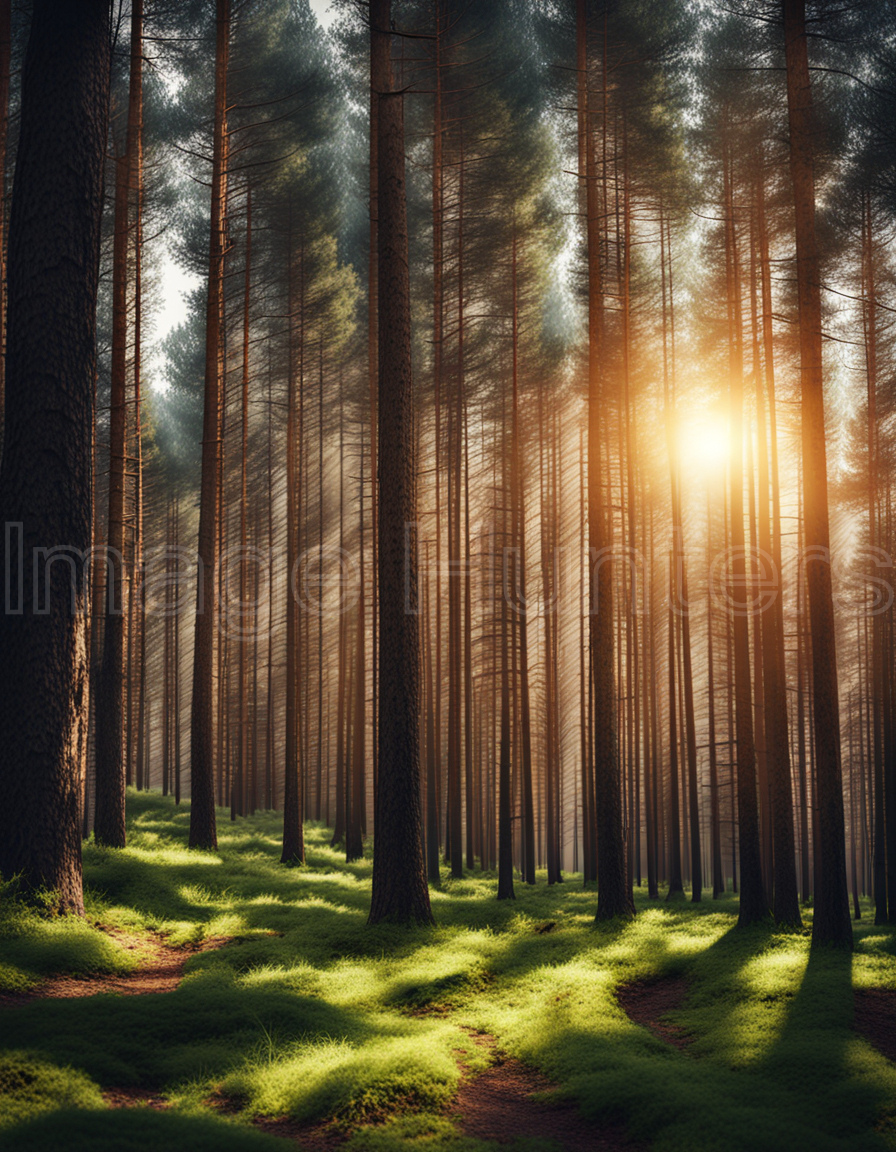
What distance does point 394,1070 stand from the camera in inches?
164

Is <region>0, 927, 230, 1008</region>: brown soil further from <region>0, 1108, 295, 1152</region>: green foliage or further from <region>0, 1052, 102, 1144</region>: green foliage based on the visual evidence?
<region>0, 1108, 295, 1152</region>: green foliage

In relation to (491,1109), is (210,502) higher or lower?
higher

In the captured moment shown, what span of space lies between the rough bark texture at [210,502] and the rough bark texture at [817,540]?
842 cm

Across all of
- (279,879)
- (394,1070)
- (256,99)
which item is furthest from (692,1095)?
(256,99)

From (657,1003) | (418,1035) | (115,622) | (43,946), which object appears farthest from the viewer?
(115,622)

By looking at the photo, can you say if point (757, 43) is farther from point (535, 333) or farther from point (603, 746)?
point (603, 746)

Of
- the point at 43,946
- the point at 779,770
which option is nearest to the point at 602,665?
the point at 779,770

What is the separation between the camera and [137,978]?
6.02 meters

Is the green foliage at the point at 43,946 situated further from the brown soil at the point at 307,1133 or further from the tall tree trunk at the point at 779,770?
the tall tree trunk at the point at 779,770

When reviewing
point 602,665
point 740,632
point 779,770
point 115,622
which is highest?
point 115,622

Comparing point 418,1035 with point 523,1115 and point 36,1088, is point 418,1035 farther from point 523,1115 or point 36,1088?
point 36,1088

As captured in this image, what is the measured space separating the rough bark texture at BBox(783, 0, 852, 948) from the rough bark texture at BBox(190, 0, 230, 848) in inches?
332

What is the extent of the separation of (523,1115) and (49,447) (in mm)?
Result: 6051

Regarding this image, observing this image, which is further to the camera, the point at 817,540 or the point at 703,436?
the point at 703,436
